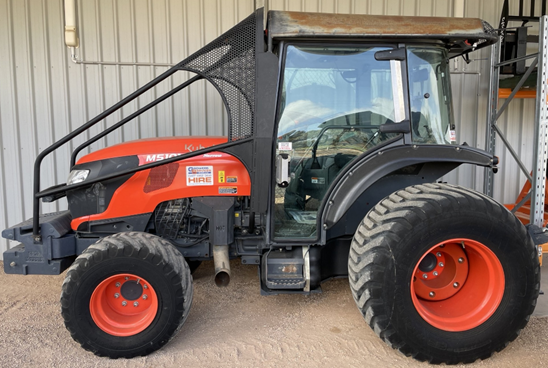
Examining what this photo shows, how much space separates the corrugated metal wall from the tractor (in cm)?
175

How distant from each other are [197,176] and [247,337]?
47.6 inches

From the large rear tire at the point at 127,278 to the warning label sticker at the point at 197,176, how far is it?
547mm

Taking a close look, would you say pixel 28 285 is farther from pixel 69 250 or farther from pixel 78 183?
pixel 78 183

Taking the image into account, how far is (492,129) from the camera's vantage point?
4.72 m

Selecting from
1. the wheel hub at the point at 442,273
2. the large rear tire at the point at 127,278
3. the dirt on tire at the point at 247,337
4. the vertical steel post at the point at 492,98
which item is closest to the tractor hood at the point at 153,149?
the large rear tire at the point at 127,278

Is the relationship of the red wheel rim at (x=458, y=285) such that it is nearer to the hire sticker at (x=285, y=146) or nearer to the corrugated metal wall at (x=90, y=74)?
the hire sticker at (x=285, y=146)

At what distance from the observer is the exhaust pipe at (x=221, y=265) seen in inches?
114

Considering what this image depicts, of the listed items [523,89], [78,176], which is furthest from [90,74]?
[523,89]

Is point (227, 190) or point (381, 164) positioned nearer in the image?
point (381, 164)

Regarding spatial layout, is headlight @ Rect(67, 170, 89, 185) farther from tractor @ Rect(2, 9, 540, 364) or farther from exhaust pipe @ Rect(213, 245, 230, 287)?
exhaust pipe @ Rect(213, 245, 230, 287)

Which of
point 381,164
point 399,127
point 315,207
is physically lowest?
point 315,207

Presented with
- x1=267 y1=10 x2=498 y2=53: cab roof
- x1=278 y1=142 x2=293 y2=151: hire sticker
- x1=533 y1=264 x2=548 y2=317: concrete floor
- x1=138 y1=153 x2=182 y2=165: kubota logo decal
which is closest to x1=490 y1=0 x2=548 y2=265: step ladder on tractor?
x1=533 y1=264 x2=548 y2=317: concrete floor

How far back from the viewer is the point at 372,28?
8.55ft

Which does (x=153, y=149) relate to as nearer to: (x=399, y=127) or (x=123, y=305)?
(x=123, y=305)
